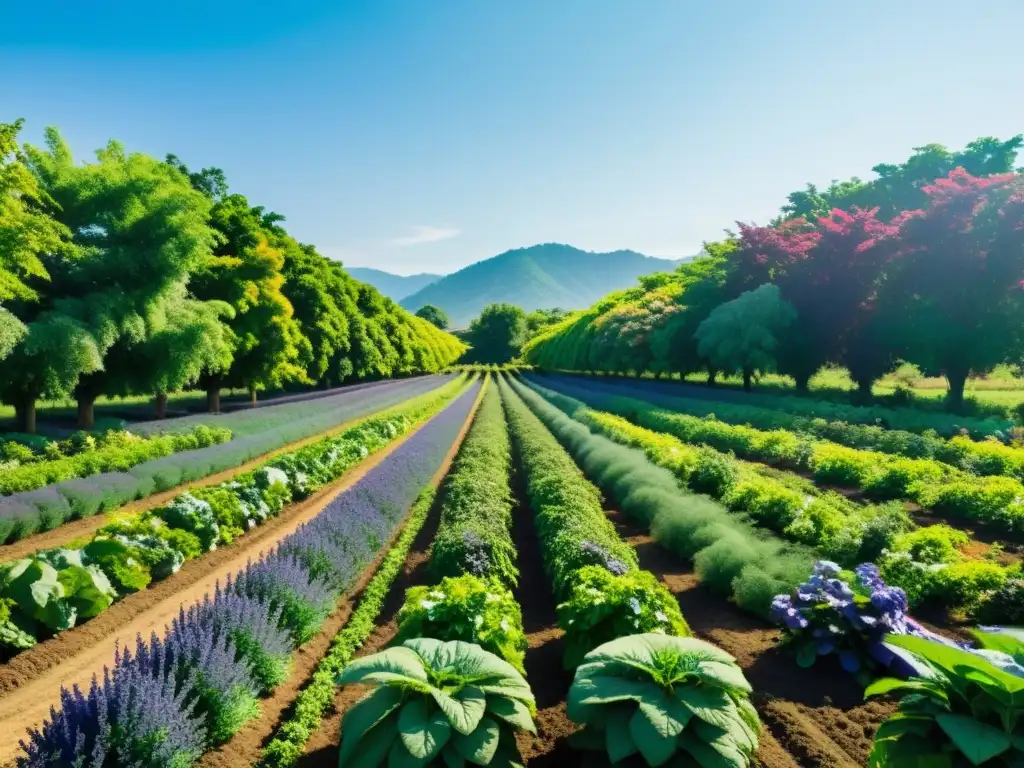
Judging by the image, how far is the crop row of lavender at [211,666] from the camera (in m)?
3.54

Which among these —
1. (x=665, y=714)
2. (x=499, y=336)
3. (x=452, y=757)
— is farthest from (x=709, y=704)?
(x=499, y=336)

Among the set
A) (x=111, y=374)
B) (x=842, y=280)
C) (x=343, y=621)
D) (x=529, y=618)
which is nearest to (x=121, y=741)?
(x=343, y=621)

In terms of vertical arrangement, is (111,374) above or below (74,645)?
above

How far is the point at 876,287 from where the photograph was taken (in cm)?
2638

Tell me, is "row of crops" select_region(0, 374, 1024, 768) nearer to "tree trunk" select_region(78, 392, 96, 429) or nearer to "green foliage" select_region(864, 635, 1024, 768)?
"green foliage" select_region(864, 635, 1024, 768)

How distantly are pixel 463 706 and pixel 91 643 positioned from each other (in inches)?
204

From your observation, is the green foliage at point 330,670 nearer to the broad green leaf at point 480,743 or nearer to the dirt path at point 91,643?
the dirt path at point 91,643

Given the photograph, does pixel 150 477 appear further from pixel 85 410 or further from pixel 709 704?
pixel 709 704

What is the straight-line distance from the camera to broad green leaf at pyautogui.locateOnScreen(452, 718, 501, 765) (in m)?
3.29

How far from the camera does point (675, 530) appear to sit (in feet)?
28.4

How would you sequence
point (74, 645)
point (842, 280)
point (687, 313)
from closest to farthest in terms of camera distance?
1. point (74, 645)
2. point (842, 280)
3. point (687, 313)

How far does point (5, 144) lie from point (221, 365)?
13.1 metres

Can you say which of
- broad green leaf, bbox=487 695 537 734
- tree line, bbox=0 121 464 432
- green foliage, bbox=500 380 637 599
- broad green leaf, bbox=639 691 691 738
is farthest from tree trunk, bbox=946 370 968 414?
tree line, bbox=0 121 464 432

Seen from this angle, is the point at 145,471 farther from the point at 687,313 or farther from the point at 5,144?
the point at 687,313
